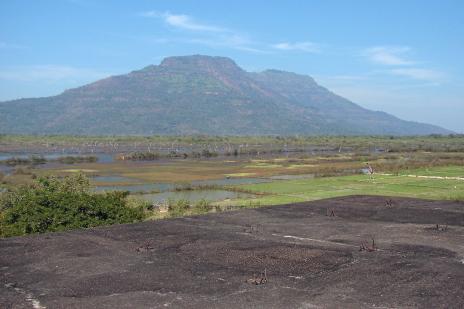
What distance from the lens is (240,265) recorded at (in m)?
14.4

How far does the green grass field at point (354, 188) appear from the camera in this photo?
38531mm

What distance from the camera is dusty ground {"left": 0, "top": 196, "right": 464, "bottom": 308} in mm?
11422

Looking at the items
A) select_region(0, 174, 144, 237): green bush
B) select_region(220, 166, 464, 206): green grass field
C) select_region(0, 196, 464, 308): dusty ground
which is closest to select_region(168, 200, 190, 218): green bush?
select_region(220, 166, 464, 206): green grass field

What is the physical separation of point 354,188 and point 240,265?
32.4 meters

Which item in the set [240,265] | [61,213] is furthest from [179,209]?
[240,265]

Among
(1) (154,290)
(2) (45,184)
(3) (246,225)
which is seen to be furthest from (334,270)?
(2) (45,184)

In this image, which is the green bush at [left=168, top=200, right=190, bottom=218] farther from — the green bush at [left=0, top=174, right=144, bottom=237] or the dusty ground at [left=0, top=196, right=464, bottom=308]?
the dusty ground at [left=0, top=196, right=464, bottom=308]

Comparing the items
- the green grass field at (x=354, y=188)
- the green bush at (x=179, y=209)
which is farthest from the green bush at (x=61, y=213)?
the green grass field at (x=354, y=188)

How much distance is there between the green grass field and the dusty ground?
54.5 feet

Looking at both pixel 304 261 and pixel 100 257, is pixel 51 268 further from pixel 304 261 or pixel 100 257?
pixel 304 261

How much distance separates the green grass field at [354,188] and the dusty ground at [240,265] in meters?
16.6

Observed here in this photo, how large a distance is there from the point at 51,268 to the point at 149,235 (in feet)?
16.2

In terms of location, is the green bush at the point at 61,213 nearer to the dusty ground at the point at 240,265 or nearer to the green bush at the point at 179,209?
the dusty ground at the point at 240,265

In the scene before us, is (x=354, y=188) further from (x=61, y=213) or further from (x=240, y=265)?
(x=240, y=265)
